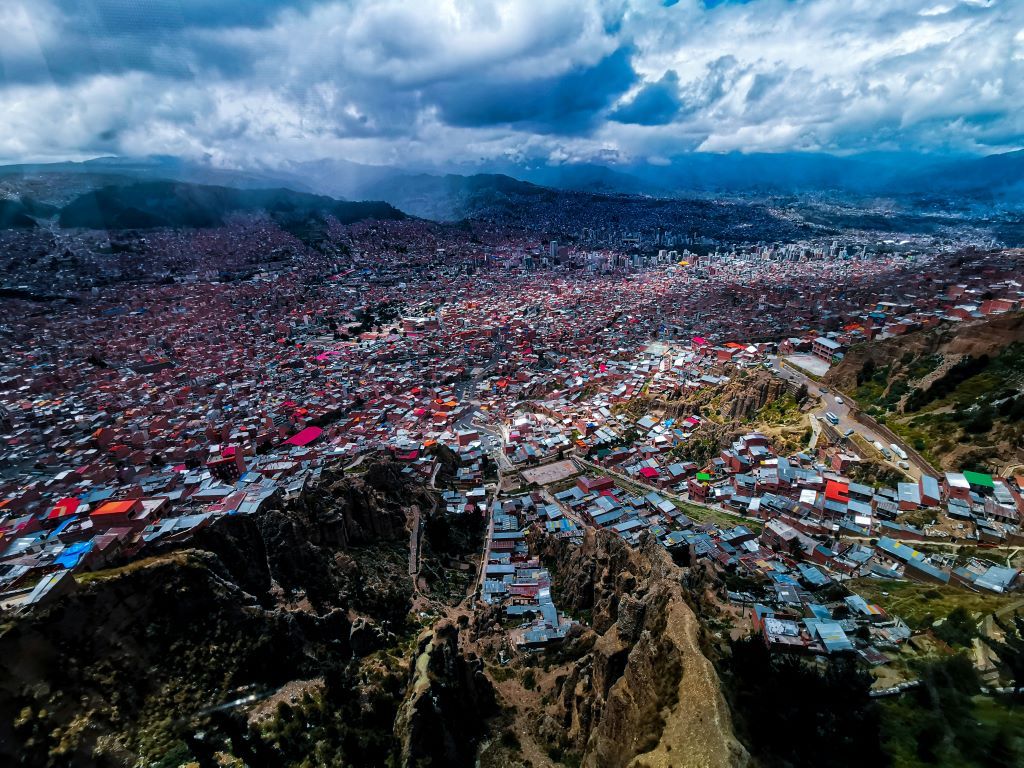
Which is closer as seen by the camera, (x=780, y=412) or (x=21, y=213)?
(x=780, y=412)

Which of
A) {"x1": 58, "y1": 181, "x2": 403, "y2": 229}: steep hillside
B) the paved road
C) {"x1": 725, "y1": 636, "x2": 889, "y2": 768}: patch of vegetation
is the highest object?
{"x1": 725, "y1": 636, "x2": 889, "y2": 768}: patch of vegetation

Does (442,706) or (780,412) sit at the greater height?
(442,706)

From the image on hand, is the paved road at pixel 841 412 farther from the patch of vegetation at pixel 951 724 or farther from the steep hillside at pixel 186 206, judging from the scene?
the steep hillside at pixel 186 206

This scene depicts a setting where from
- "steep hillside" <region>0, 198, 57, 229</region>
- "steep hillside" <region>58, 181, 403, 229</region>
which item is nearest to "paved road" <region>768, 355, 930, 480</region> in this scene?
"steep hillside" <region>58, 181, 403, 229</region>

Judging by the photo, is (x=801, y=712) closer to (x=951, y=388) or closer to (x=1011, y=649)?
(x=1011, y=649)

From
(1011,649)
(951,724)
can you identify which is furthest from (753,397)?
(951,724)

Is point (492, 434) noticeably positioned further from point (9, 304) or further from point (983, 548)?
point (9, 304)

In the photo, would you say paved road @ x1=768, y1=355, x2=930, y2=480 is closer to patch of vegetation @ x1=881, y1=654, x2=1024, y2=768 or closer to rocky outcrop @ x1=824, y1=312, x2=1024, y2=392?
rocky outcrop @ x1=824, y1=312, x2=1024, y2=392
